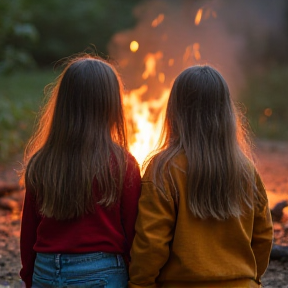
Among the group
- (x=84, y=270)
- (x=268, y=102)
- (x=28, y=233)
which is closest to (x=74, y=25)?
(x=268, y=102)

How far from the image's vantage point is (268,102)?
14.1 metres

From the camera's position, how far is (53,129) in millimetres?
2703

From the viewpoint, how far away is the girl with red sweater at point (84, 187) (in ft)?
8.46

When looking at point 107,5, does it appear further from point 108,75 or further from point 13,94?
point 108,75

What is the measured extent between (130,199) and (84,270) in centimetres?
36

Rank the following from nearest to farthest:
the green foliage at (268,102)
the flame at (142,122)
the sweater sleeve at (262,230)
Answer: the sweater sleeve at (262,230), the flame at (142,122), the green foliage at (268,102)

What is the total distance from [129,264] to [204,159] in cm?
57

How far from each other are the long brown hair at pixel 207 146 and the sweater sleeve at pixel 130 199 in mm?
109

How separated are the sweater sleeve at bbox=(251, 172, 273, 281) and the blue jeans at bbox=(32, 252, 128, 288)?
62cm

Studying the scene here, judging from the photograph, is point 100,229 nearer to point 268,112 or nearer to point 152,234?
point 152,234

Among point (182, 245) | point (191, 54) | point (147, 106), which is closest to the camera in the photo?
point (182, 245)

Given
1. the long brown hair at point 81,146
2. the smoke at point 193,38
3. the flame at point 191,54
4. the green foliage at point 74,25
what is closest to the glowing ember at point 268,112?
the smoke at point 193,38

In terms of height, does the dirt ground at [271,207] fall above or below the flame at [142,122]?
below

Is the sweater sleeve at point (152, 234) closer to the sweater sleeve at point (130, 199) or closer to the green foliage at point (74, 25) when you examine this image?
the sweater sleeve at point (130, 199)
